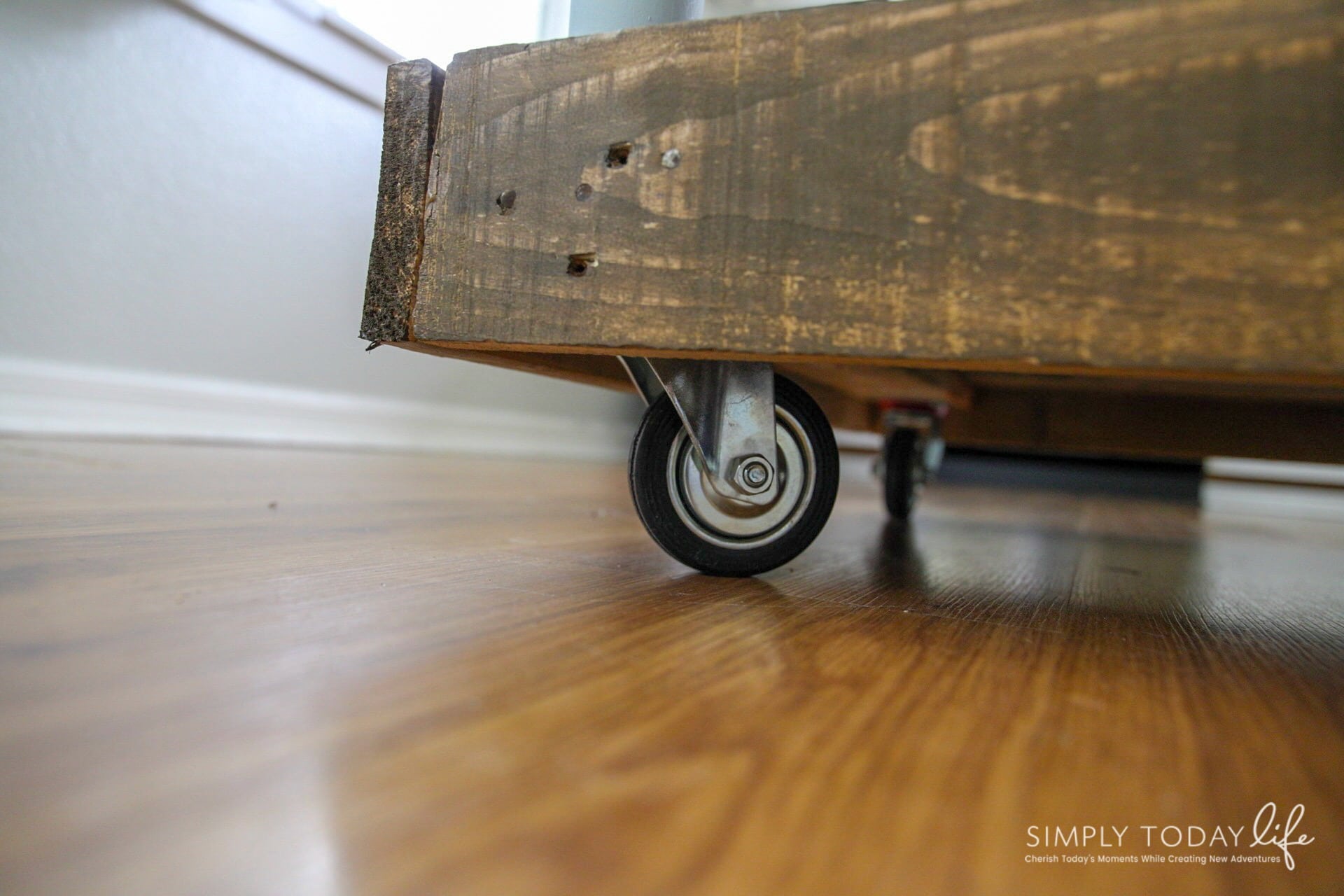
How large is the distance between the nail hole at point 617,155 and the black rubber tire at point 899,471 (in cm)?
93

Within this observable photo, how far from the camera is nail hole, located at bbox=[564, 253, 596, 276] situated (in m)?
0.49

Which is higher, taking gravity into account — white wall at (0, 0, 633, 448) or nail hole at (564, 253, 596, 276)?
white wall at (0, 0, 633, 448)

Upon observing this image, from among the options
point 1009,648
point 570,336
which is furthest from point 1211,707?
point 570,336

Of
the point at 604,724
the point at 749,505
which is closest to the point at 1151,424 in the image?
the point at 749,505

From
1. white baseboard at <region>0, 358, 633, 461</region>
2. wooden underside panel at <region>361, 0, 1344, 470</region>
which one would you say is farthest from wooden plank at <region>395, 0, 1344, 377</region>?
white baseboard at <region>0, 358, 633, 461</region>

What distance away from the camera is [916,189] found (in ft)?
1.43

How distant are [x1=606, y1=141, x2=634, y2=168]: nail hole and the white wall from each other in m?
1.35

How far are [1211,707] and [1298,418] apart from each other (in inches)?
Answer: 37.5

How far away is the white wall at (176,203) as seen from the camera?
1.44 metres

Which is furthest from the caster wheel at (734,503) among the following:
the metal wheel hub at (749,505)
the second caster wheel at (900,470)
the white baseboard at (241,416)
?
the white baseboard at (241,416)

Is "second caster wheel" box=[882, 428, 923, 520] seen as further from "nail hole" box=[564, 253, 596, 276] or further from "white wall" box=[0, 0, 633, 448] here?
"white wall" box=[0, 0, 633, 448]

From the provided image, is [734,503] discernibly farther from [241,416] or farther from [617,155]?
[241,416]

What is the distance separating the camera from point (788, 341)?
1.49ft

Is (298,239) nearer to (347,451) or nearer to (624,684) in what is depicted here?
(347,451)
